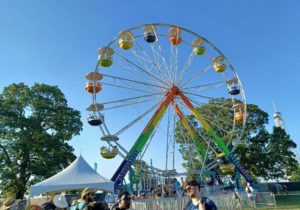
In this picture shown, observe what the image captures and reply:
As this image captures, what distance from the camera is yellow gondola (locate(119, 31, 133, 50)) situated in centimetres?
1800

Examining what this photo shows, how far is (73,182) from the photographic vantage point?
496 inches

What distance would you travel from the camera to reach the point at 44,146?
2405 cm

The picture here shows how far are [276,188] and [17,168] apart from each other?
24338 mm

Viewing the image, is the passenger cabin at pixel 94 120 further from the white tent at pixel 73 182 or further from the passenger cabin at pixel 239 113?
the passenger cabin at pixel 239 113

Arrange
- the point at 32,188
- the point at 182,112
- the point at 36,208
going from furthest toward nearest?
the point at 182,112 → the point at 32,188 → the point at 36,208

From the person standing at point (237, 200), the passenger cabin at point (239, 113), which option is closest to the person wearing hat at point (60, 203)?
the person standing at point (237, 200)

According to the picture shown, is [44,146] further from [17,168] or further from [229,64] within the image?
[229,64]

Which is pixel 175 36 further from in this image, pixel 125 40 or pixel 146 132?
pixel 146 132

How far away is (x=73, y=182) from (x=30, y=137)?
12.7 metres

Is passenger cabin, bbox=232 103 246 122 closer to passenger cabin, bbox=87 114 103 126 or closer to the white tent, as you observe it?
passenger cabin, bbox=87 114 103 126

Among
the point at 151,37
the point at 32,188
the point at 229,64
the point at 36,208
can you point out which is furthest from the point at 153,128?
the point at 36,208

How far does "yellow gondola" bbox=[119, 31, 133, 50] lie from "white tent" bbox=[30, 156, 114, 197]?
7494 millimetres

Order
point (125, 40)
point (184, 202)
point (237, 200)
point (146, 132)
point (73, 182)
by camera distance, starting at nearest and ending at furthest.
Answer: point (184, 202)
point (73, 182)
point (237, 200)
point (125, 40)
point (146, 132)

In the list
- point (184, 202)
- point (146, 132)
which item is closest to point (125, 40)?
point (146, 132)
